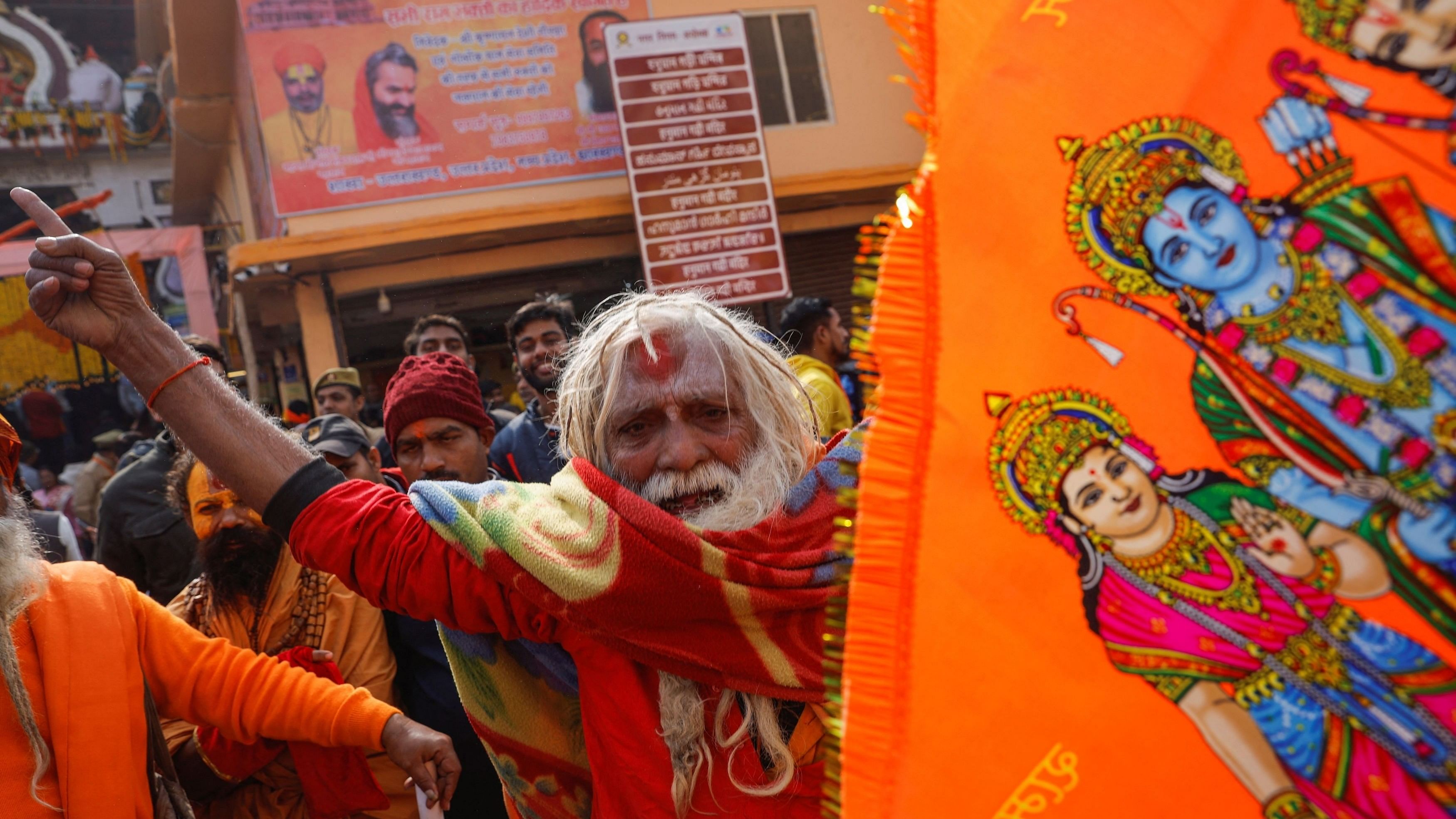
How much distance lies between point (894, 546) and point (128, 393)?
16.1m

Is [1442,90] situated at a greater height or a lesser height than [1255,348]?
greater

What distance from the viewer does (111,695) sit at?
6.18 ft

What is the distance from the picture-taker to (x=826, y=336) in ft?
19.4

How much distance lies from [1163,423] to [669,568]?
2.59 feet

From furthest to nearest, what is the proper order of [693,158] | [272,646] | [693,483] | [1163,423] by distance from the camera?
[693,158], [272,646], [693,483], [1163,423]

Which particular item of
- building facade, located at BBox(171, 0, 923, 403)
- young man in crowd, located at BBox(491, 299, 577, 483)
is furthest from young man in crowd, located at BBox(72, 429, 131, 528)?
young man in crowd, located at BBox(491, 299, 577, 483)

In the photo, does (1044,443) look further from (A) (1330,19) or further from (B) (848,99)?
(B) (848,99)

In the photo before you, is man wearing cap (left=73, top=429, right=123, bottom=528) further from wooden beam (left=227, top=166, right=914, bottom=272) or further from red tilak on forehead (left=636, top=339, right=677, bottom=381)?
red tilak on forehead (left=636, top=339, right=677, bottom=381)

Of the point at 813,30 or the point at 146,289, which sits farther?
the point at 146,289

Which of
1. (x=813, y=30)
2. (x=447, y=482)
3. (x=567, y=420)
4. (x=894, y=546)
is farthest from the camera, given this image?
(x=813, y=30)

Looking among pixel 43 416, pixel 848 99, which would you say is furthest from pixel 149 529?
pixel 43 416

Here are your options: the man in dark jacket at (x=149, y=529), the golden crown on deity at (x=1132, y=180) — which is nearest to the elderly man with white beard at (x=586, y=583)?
the golden crown on deity at (x=1132, y=180)

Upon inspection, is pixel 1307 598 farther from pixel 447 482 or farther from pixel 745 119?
pixel 745 119

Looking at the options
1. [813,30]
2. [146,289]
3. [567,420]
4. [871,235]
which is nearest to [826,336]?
[567,420]
